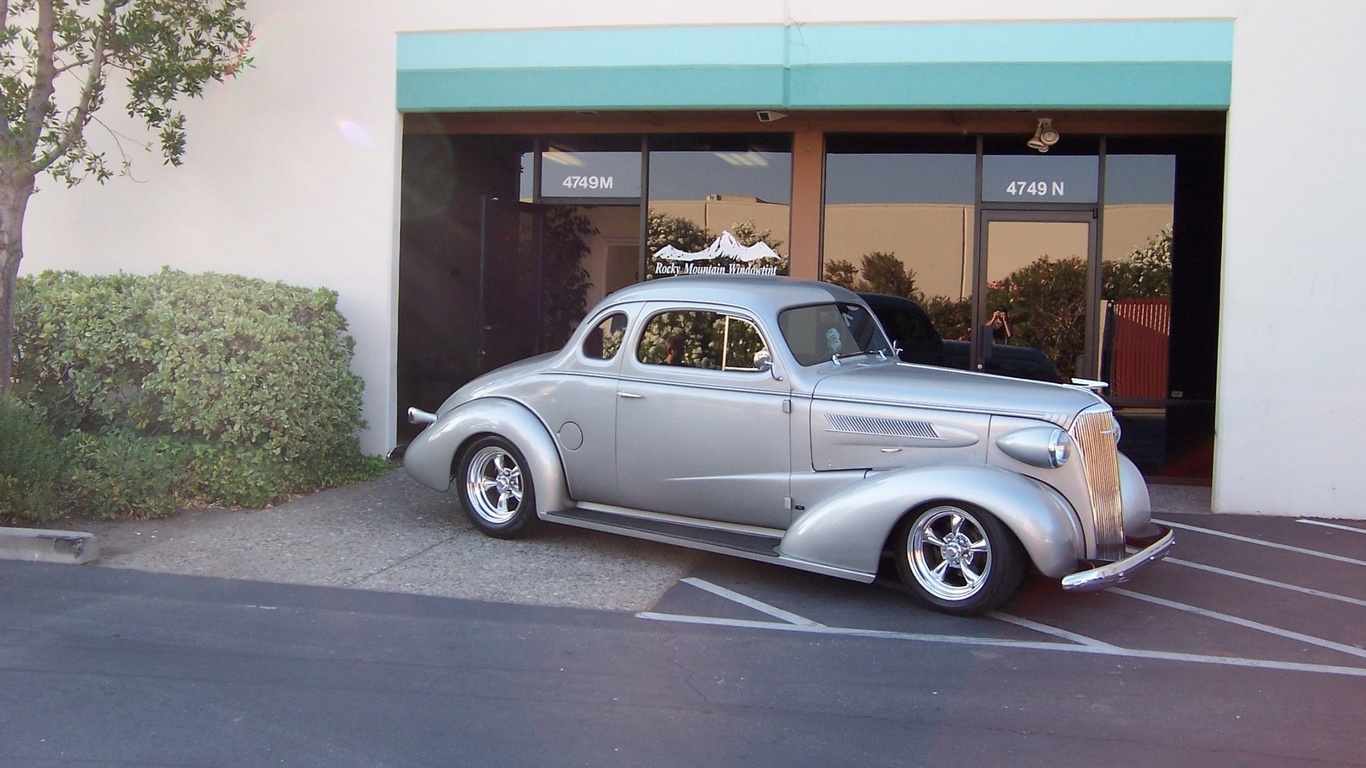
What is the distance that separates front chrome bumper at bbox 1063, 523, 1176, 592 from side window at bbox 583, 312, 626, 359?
10.4 feet

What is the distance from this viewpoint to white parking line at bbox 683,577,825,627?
6062mm

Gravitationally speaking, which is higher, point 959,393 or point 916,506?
point 959,393

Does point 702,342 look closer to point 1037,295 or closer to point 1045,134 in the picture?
point 1037,295

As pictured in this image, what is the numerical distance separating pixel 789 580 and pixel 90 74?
693 centimetres

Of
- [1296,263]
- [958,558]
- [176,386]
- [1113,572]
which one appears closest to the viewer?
[1113,572]

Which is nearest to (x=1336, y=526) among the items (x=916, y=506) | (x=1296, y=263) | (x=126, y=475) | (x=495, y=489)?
(x=1296, y=263)

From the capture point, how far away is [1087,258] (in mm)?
10625

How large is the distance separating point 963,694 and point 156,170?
902 centimetres

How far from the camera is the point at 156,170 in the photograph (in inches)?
418

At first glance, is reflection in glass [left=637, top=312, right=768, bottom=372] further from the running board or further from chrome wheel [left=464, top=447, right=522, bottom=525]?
chrome wheel [left=464, top=447, right=522, bottom=525]

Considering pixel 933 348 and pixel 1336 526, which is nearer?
pixel 1336 526

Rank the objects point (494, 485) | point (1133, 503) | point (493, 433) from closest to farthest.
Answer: point (1133, 503)
point (493, 433)
point (494, 485)

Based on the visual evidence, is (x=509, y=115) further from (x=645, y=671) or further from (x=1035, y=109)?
(x=645, y=671)

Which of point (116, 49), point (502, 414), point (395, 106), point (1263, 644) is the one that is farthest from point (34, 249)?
→ point (1263, 644)
